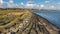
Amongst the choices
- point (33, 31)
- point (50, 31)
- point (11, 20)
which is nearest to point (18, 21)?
point (11, 20)

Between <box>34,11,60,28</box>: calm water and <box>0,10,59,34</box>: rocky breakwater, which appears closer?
<box>0,10,59,34</box>: rocky breakwater

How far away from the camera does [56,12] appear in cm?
418

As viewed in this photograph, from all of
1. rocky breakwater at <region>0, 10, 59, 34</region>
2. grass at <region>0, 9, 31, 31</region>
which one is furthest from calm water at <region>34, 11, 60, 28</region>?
grass at <region>0, 9, 31, 31</region>

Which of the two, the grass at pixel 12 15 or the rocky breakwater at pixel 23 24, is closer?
the rocky breakwater at pixel 23 24

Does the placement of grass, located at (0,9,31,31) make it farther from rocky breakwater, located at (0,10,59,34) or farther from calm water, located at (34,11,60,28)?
calm water, located at (34,11,60,28)

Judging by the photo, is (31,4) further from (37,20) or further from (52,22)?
(52,22)

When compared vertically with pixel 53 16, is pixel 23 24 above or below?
below

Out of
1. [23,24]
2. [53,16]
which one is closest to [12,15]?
[23,24]

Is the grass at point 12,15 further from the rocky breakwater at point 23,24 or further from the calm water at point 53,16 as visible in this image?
the calm water at point 53,16

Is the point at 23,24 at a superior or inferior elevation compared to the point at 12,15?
inferior

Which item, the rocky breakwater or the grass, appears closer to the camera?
the rocky breakwater

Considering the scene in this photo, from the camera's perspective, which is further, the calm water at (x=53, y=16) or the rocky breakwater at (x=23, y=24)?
the calm water at (x=53, y=16)

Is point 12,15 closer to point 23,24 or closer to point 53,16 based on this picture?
point 23,24

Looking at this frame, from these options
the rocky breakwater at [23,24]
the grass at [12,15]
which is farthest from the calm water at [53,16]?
the grass at [12,15]
